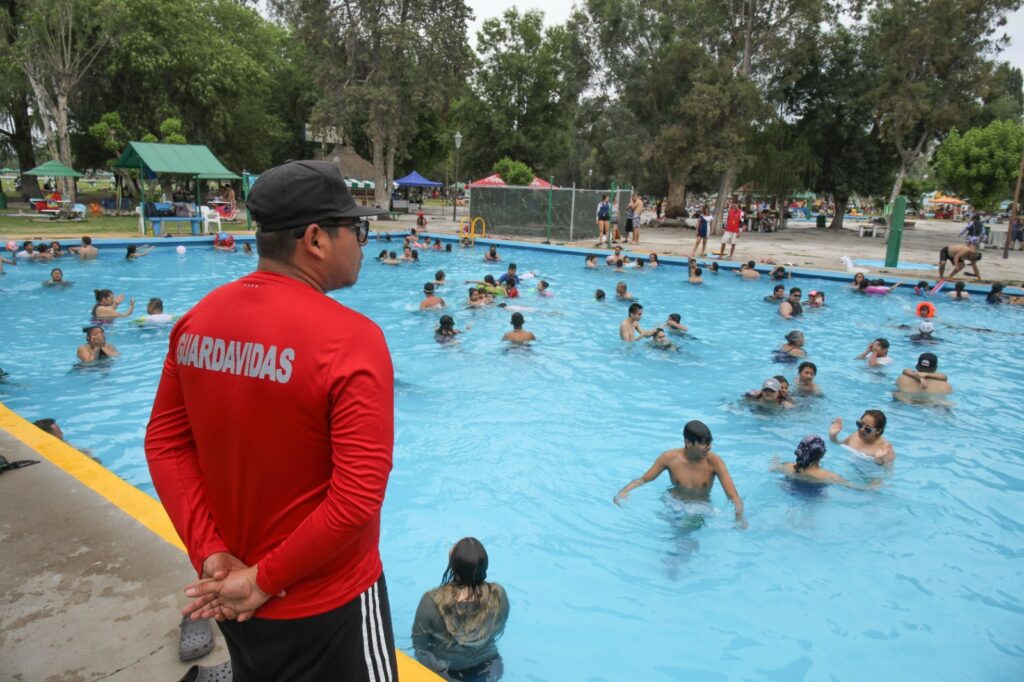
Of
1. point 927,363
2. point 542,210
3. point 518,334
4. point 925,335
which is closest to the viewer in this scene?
point 927,363

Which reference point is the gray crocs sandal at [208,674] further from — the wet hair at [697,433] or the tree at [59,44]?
the tree at [59,44]

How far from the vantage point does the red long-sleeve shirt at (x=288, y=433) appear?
1.42 m

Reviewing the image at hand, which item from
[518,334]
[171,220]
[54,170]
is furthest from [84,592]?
[54,170]

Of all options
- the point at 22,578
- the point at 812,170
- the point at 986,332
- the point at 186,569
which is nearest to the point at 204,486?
the point at 186,569

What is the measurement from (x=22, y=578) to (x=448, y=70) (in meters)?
30.6

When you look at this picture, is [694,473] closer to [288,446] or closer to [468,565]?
[468,565]

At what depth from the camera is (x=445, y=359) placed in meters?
11.2

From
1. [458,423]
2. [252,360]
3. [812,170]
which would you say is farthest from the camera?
[812,170]

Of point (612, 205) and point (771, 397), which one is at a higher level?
point (612, 205)

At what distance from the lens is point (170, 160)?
76.3 feet

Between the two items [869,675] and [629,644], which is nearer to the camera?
[869,675]

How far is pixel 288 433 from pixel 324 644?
1.83 ft

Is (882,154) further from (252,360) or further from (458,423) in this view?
(252,360)

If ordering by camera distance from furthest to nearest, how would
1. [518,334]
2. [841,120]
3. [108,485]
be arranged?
[841,120] → [518,334] → [108,485]
